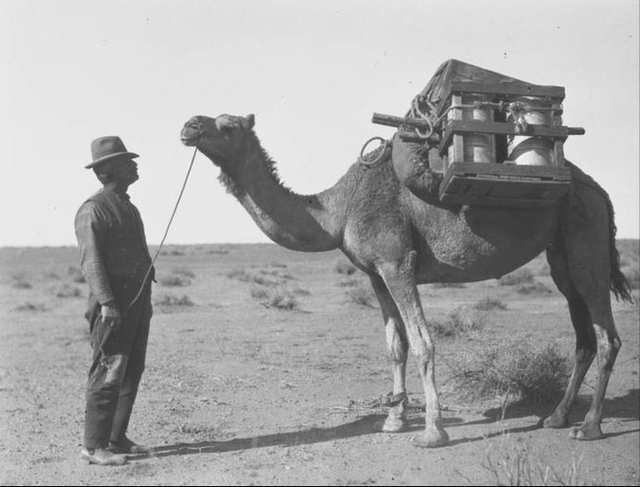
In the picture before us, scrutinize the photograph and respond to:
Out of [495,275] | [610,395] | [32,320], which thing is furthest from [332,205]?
[32,320]

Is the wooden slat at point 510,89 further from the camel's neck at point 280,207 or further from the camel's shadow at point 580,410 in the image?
the camel's shadow at point 580,410

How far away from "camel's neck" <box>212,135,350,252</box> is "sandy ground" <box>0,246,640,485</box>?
1.89m

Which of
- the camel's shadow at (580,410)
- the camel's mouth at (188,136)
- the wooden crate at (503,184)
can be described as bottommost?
the camel's shadow at (580,410)

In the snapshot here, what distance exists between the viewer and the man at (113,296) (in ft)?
21.6

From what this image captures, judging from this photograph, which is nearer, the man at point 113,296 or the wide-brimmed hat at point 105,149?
the man at point 113,296

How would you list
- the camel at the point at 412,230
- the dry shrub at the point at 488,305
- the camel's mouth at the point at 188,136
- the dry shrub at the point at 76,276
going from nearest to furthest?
1. the camel's mouth at the point at 188,136
2. the camel at the point at 412,230
3. the dry shrub at the point at 488,305
4. the dry shrub at the point at 76,276

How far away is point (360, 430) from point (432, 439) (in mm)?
1194

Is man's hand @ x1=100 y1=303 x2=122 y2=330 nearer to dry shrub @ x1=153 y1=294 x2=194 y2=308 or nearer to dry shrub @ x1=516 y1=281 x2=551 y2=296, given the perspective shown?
dry shrub @ x1=153 y1=294 x2=194 y2=308

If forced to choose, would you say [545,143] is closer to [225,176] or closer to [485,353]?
[225,176]

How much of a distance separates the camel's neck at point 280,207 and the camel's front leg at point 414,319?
0.67m

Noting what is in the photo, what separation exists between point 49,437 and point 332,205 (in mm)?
3650

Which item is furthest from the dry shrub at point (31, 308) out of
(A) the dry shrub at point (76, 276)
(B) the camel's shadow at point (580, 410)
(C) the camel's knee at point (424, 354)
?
(C) the camel's knee at point (424, 354)

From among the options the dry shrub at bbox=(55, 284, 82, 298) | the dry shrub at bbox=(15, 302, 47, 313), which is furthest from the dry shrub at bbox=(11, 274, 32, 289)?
the dry shrub at bbox=(15, 302, 47, 313)

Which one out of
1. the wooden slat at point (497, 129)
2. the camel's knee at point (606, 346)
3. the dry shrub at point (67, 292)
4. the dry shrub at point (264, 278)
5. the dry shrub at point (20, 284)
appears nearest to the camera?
the wooden slat at point (497, 129)
